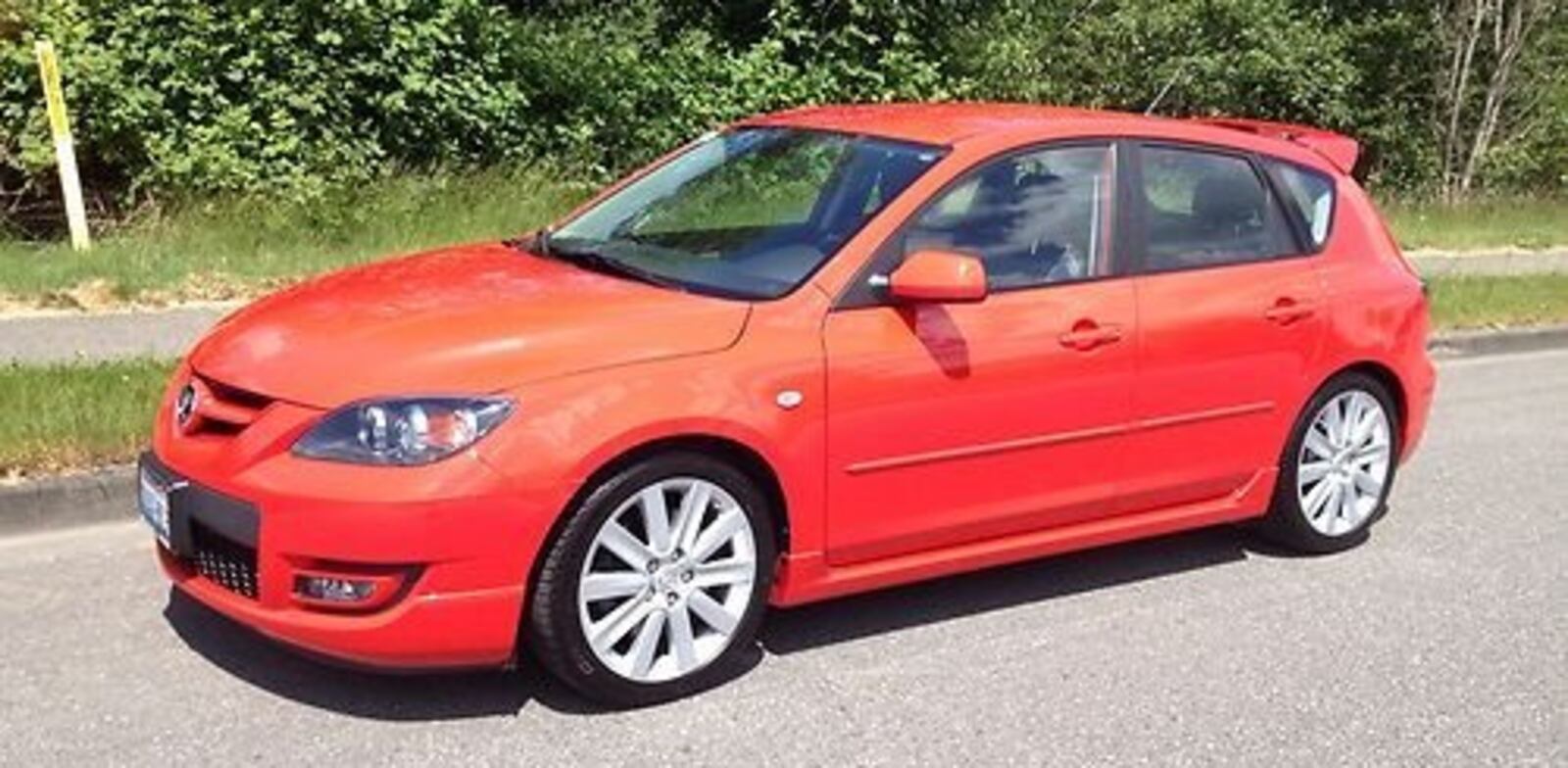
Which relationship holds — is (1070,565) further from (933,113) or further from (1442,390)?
(1442,390)

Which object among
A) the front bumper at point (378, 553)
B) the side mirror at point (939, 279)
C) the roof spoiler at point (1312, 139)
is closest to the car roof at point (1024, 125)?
the roof spoiler at point (1312, 139)

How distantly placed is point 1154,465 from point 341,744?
266 centimetres

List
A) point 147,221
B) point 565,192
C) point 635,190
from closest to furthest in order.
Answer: point 635,190
point 147,221
point 565,192

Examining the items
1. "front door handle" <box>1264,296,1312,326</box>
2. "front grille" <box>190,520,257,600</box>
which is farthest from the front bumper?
"front door handle" <box>1264,296,1312,326</box>

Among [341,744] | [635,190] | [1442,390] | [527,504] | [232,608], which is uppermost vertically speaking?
[635,190]

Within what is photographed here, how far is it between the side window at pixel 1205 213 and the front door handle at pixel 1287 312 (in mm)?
179

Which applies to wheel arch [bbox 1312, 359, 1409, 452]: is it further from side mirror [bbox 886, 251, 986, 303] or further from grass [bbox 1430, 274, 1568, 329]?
grass [bbox 1430, 274, 1568, 329]

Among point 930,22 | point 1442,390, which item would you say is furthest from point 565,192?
point 1442,390

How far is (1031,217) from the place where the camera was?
5.08m

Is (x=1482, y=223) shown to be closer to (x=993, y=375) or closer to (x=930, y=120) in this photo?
(x=930, y=120)

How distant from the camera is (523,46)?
12.2m

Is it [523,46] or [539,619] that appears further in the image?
[523,46]

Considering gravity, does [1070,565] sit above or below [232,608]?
below

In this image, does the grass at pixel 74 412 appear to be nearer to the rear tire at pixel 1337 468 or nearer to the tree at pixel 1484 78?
the rear tire at pixel 1337 468
